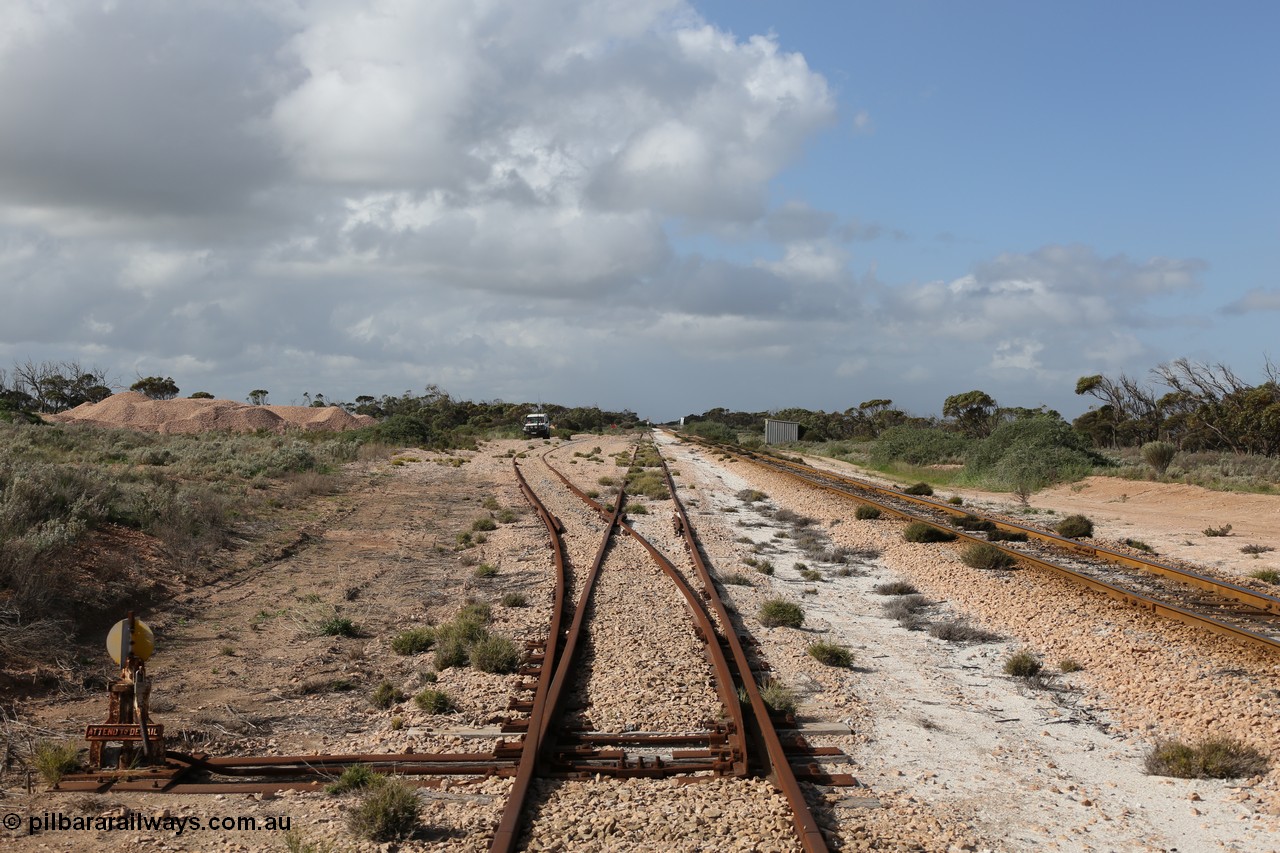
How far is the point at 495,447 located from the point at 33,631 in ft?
165

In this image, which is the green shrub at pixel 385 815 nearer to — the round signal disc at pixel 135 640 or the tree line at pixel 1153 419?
the round signal disc at pixel 135 640

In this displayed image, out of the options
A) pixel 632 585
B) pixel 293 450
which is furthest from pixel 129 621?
pixel 293 450

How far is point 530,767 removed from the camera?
20.0 feet

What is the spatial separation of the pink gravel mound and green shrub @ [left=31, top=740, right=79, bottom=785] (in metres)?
58.1

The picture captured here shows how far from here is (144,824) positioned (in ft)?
18.3

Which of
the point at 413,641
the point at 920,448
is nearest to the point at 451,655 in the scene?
the point at 413,641

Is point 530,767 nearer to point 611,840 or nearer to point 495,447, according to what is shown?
point 611,840

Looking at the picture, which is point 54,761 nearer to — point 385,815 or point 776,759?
point 385,815

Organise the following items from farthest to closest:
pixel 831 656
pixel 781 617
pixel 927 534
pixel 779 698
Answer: pixel 927 534, pixel 781 617, pixel 831 656, pixel 779 698

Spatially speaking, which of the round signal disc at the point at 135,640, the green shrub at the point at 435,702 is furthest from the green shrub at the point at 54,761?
the green shrub at the point at 435,702

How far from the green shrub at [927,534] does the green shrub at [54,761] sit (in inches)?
590

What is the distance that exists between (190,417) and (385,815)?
6815cm

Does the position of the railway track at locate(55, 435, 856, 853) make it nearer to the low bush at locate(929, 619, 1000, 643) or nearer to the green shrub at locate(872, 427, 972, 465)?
the low bush at locate(929, 619, 1000, 643)

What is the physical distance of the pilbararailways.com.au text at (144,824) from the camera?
5.48 m
